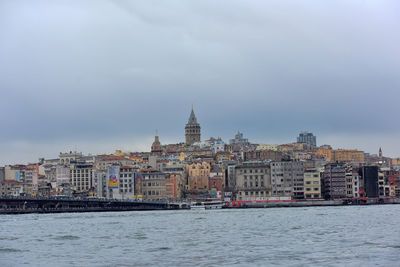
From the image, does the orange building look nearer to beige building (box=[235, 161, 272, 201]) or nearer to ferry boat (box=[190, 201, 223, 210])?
ferry boat (box=[190, 201, 223, 210])

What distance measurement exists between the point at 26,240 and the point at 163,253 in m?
20.1

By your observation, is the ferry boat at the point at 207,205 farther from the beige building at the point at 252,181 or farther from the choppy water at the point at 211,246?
the choppy water at the point at 211,246

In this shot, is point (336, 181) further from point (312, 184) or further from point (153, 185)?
point (153, 185)

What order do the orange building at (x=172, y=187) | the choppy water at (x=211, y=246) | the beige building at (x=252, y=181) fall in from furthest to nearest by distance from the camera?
1. the orange building at (x=172, y=187)
2. the beige building at (x=252, y=181)
3. the choppy water at (x=211, y=246)

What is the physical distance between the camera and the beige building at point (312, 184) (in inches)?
6875

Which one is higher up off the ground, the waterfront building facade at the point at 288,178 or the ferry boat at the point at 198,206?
the waterfront building facade at the point at 288,178

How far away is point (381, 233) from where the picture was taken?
67.6 meters

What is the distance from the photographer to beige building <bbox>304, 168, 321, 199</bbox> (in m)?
175

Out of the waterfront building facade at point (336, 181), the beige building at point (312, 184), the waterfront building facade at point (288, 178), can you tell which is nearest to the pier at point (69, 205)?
the waterfront building facade at point (288, 178)

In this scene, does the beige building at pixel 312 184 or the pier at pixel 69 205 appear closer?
the pier at pixel 69 205

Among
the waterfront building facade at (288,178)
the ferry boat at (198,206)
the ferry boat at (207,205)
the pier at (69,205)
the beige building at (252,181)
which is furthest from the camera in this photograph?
the beige building at (252,181)

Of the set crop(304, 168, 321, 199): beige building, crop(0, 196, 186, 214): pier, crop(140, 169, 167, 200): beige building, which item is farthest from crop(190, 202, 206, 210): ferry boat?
crop(304, 168, 321, 199): beige building

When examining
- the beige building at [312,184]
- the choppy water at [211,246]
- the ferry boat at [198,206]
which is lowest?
the choppy water at [211,246]

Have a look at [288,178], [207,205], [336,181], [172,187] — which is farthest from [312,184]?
[172,187]
